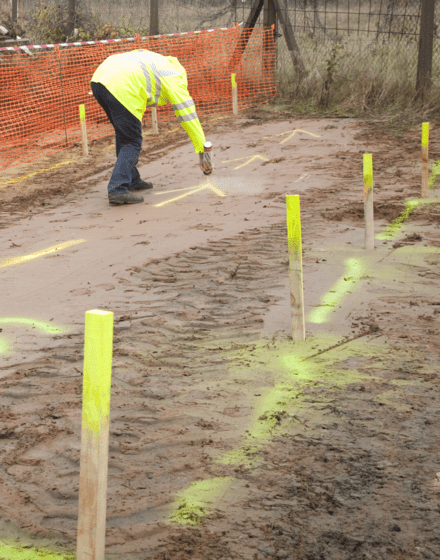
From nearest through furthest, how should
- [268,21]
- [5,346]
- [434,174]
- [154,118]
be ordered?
[5,346] < [434,174] < [154,118] < [268,21]

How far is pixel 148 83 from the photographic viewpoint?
764 centimetres

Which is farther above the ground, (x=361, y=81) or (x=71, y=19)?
(x=71, y=19)

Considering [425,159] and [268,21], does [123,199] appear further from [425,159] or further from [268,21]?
[268,21]

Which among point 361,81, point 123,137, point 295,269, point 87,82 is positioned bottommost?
point 295,269

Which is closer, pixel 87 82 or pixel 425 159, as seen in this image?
pixel 425 159

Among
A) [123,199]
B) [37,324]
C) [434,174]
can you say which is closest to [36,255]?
[37,324]

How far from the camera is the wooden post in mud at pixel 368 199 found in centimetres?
579

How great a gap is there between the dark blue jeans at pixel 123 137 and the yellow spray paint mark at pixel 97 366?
Answer: 19.8 feet

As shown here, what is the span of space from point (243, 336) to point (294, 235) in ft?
2.52

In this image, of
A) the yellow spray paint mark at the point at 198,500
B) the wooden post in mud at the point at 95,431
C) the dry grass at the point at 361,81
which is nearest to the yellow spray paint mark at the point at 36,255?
the yellow spray paint mark at the point at 198,500

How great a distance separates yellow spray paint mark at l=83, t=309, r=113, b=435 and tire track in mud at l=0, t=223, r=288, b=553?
2.36 ft

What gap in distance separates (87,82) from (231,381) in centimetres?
1033

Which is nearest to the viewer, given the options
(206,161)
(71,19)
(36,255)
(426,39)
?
(36,255)

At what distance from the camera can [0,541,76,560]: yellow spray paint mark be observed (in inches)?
97.7
